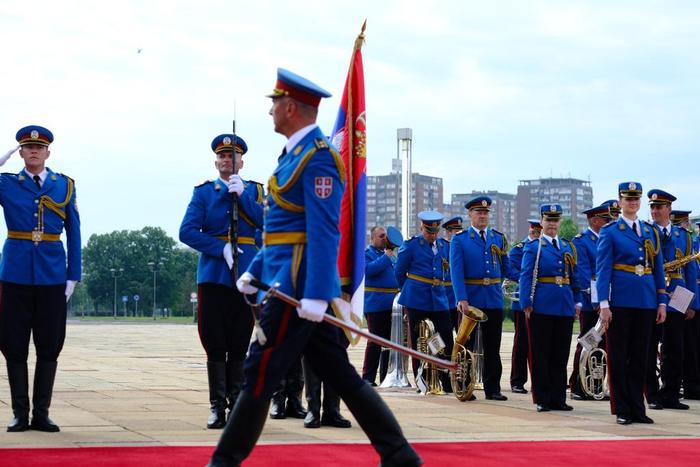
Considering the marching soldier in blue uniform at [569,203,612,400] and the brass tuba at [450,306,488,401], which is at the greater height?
the marching soldier in blue uniform at [569,203,612,400]

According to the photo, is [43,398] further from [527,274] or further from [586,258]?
[586,258]

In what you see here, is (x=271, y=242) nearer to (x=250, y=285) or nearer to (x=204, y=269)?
(x=250, y=285)

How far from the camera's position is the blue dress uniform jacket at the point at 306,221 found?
5.70 metres

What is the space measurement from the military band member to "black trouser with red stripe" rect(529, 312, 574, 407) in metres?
2.12

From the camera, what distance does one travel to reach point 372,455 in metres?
7.19

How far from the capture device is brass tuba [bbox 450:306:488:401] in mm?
11969

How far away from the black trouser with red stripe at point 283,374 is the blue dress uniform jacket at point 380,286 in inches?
317

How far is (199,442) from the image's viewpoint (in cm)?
768

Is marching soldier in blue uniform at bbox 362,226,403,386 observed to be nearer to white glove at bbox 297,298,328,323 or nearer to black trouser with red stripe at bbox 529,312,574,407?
black trouser with red stripe at bbox 529,312,574,407

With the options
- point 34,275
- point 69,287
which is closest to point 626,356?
point 69,287

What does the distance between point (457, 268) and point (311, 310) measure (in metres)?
7.02

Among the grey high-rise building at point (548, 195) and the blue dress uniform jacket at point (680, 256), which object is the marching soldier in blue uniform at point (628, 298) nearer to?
the blue dress uniform jacket at point (680, 256)

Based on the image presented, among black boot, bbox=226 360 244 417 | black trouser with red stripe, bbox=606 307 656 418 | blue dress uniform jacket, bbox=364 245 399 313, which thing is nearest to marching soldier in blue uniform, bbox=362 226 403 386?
blue dress uniform jacket, bbox=364 245 399 313

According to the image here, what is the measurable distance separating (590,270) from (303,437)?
6.03 metres
